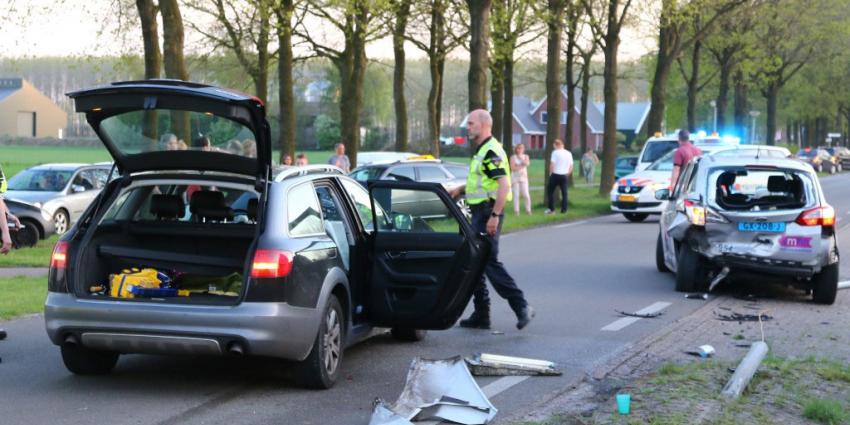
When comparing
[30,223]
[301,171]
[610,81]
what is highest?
[610,81]

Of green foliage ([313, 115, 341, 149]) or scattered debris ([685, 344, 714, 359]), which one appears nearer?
scattered debris ([685, 344, 714, 359])

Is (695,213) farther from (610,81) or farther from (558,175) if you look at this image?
(610,81)

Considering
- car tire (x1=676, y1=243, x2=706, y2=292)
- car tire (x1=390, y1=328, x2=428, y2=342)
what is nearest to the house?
car tire (x1=676, y1=243, x2=706, y2=292)

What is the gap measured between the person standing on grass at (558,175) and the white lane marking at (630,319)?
16.3 m

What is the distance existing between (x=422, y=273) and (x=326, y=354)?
4.04 feet

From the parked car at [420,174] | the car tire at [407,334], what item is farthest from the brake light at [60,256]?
the parked car at [420,174]

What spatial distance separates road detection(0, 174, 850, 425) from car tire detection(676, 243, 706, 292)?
0.60 ft

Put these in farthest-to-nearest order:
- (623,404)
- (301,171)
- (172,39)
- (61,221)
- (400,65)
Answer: (400,65), (61,221), (172,39), (301,171), (623,404)

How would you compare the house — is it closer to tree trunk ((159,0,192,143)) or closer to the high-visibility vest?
tree trunk ((159,0,192,143))

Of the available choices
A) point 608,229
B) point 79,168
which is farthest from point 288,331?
point 79,168

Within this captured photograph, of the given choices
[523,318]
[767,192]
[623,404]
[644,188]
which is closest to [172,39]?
[644,188]

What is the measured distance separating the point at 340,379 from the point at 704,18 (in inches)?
1492

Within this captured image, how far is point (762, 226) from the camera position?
41.2 feet

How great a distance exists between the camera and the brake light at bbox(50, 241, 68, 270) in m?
7.57
